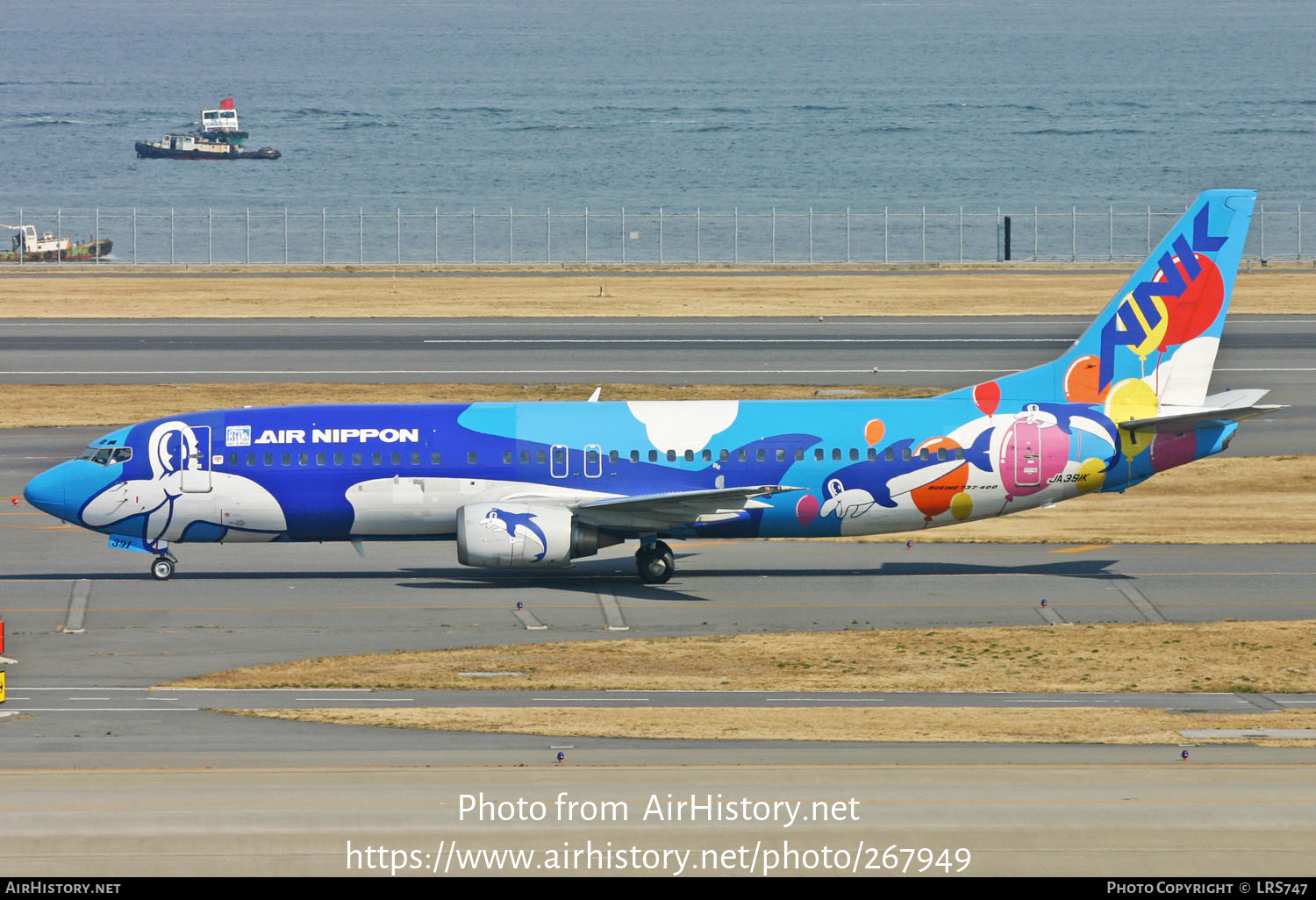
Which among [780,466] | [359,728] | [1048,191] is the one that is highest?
[1048,191]

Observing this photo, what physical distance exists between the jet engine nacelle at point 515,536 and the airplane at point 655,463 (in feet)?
1.12

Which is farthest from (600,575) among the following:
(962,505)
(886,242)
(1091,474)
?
(886,242)

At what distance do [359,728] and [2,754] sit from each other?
592 cm

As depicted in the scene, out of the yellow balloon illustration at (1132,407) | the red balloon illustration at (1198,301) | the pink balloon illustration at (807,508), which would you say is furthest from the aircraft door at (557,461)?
the red balloon illustration at (1198,301)

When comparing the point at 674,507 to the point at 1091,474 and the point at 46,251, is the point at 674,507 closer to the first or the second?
the point at 1091,474

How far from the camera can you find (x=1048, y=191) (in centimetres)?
17912

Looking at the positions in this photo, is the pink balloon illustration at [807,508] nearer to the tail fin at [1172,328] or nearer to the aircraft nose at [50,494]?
the tail fin at [1172,328]

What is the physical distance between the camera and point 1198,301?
43.4 metres

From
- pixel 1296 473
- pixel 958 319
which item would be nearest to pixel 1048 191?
pixel 958 319

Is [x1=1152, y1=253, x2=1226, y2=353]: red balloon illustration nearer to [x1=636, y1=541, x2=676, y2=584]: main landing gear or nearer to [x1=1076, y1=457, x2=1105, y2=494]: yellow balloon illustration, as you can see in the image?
[x1=1076, y1=457, x2=1105, y2=494]: yellow balloon illustration

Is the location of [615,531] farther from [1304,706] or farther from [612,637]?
[1304,706]

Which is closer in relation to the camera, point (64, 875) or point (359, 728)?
point (64, 875)

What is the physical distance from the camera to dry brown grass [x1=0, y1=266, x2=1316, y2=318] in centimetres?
8925

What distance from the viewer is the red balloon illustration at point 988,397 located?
42.9 metres
